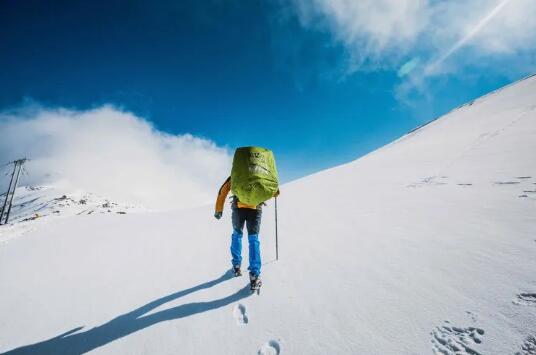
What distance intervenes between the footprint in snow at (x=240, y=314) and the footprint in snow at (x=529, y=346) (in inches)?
114

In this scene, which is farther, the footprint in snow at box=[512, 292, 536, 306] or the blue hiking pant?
the blue hiking pant

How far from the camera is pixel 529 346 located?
7.79 feet

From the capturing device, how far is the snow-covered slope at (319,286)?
294 cm

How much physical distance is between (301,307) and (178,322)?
176cm

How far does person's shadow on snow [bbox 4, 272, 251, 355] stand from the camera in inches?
135

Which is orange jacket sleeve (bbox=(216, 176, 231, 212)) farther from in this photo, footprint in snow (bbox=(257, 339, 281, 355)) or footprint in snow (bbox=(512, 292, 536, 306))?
A: footprint in snow (bbox=(512, 292, 536, 306))

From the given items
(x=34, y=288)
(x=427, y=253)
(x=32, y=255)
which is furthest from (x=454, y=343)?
(x=32, y=255)

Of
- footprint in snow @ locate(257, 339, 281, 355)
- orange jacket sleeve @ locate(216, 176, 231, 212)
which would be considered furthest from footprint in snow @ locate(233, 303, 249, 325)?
orange jacket sleeve @ locate(216, 176, 231, 212)

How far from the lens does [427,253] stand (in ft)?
14.9

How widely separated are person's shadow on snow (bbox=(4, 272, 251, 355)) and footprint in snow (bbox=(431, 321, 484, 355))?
259cm

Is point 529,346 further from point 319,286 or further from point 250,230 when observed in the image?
point 250,230

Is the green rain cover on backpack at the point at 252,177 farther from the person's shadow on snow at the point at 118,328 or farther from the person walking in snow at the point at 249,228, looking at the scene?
the person's shadow on snow at the point at 118,328

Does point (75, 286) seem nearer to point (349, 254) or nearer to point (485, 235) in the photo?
point (349, 254)

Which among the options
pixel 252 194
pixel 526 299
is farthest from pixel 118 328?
pixel 526 299
